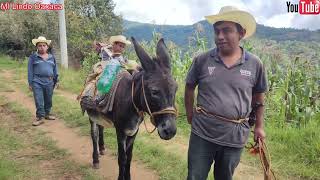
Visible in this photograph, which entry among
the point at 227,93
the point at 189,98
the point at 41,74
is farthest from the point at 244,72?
the point at 41,74

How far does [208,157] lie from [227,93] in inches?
23.2

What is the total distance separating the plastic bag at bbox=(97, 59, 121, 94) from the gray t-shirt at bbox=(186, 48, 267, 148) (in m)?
2.11

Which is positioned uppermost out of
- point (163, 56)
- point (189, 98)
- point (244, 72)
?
point (163, 56)

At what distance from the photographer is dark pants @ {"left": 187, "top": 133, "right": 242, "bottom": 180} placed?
352 cm

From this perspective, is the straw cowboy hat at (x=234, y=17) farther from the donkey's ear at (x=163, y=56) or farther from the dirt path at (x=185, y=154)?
the dirt path at (x=185, y=154)

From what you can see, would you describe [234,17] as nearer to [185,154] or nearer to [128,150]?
[128,150]

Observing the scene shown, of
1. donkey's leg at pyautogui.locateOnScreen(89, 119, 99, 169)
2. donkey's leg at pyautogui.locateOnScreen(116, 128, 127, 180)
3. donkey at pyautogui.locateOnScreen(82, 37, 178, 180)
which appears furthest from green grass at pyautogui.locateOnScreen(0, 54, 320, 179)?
donkey at pyautogui.locateOnScreen(82, 37, 178, 180)

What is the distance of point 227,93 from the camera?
3414 mm

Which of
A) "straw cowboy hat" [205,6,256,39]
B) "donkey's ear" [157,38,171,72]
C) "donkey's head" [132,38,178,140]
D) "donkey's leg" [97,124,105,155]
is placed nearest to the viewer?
"straw cowboy hat" [205,6,256,39]

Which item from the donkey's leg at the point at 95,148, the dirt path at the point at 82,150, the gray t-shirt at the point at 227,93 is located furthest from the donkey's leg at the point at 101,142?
the gray t-shirt at the point at 227,93

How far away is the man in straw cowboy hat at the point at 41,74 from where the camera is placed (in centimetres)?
888

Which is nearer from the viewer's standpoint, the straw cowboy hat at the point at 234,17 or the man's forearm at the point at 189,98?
the straw cowboy hat at the point at 234,17

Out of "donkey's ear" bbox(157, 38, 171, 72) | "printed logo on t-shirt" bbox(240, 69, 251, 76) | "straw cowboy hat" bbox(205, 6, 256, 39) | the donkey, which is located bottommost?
the donkey

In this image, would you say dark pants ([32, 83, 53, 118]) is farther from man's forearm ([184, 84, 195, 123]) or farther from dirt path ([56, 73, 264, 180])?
man's forearm ([184, 84, 195, 123])
